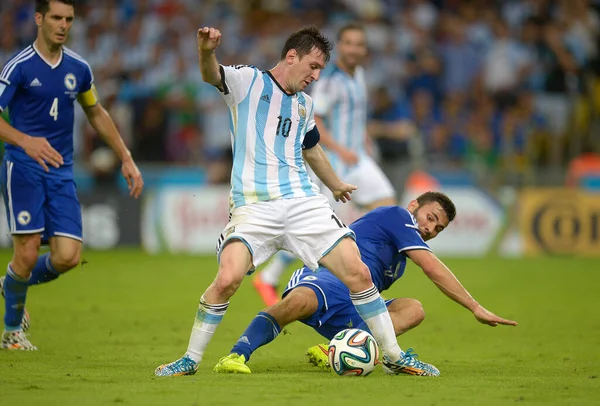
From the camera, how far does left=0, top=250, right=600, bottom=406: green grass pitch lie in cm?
571

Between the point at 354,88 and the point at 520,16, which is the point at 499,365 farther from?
the point at 520,16

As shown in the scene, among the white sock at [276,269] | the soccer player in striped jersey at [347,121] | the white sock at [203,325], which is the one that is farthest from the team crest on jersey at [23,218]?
the white sock at [276,269]

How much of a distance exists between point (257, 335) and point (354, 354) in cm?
73

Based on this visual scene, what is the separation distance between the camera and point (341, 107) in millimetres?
11289

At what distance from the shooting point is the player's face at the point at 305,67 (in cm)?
657

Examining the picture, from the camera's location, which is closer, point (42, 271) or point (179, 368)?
point (179, 368)

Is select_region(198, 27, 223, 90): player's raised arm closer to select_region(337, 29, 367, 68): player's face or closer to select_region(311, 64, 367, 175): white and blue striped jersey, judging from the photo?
select_region(337, 29, 367, 68): player's face

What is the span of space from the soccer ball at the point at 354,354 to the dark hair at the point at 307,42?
186 cm

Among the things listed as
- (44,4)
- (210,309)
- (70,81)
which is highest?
(44,4)

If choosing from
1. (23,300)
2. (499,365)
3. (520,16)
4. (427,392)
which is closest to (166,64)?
(520,16)

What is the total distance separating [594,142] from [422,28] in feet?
13.8

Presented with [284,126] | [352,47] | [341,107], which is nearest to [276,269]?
[341,107]

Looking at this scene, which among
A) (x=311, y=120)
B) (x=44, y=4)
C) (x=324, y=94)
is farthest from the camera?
(x=324, y=94)

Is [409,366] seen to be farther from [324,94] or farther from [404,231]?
[324,94]
